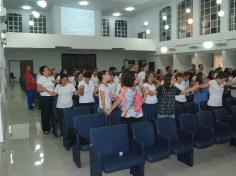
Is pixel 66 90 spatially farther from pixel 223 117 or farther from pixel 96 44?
pixel 96 44

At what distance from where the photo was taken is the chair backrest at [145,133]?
3.73m

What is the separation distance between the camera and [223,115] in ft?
16.1

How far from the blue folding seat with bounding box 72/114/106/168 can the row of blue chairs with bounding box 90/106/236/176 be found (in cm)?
55

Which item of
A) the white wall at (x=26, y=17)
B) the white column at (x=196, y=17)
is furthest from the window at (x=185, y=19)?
the white wall at (x=26, y=17)

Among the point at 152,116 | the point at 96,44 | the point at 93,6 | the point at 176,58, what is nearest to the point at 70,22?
the point at 93,6

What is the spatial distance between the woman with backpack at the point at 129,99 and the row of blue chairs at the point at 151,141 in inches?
7.9

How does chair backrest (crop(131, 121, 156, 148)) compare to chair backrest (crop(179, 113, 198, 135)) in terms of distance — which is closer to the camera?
chair backrest (crop(131, 121, 156, 148))

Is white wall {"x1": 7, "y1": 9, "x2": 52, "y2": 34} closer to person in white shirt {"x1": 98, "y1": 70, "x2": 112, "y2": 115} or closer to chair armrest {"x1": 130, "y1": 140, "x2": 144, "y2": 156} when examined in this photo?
person in white shirt {"x1": 98, "y1": 70, "x2": 112, "y2": 115}

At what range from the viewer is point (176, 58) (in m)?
17.2

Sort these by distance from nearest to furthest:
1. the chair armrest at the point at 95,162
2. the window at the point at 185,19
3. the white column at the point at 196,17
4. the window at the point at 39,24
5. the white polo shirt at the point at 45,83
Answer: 1. the chair armrest at the point at 95,162
2. the white polo shirt at the point at 45,83
3. the white column at the point at 196,17
4. the window at the point at 185,19
5. the window at the point at 39,24

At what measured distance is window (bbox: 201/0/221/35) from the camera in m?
14.7

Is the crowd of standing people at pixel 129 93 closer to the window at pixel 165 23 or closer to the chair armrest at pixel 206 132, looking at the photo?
the chair armrest at pixel 206 132

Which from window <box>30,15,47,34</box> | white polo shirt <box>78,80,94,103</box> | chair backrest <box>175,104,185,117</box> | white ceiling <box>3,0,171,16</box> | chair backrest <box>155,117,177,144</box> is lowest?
chair backrest <box>155,117,177,144</box>

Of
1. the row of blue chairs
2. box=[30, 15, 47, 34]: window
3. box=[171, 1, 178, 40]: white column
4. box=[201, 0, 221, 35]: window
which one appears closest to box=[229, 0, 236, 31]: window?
box=[201, 0, 221, 35]: window
